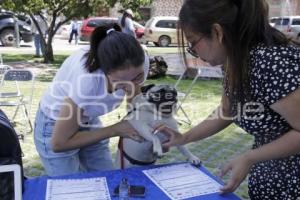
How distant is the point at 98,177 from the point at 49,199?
0.94 ft

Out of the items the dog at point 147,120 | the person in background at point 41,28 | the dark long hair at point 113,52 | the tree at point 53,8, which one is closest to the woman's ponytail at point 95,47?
the dark long hair at point 113,52

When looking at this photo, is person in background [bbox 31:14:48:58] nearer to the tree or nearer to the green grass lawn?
the tree

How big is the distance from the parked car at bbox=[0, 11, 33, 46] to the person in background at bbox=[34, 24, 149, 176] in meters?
15.1

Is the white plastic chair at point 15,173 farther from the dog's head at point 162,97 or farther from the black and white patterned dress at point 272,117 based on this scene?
the dog's head at point 162,97

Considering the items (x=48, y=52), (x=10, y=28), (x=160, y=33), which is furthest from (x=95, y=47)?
(x=160, y=33)

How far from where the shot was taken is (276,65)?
1368mm

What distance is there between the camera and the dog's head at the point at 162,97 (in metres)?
2.29

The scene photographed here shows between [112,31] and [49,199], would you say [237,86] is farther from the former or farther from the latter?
Answer: [49,199]

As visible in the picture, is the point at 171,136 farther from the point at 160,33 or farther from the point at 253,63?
the point at 160,33

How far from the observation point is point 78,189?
1.76 meters

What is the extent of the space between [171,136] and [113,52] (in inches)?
20.0

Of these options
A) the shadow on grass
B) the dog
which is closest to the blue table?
the dog

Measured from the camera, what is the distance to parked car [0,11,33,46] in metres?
16.5

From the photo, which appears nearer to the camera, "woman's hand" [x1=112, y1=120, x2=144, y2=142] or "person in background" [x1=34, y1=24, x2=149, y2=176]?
"person in background" [x1=34, y1=24, x2=149, y2=176]
